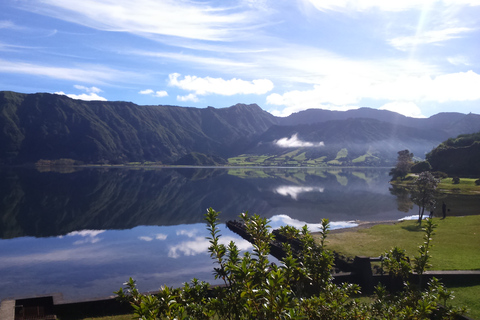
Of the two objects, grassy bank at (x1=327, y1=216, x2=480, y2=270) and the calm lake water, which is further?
the calm lake water

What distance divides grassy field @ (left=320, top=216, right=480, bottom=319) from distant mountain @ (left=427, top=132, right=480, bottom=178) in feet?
425

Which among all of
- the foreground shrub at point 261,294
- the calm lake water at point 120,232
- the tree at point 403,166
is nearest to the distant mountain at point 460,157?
the tree at point 403,166

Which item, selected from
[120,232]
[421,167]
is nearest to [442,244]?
[120,232]

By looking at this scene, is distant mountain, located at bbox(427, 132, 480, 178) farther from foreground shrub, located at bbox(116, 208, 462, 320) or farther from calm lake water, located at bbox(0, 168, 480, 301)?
foreground shrub, located at bbox(116, 208, 462, 320)

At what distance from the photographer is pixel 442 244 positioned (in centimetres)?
3281

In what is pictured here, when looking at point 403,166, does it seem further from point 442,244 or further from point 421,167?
point 442,244

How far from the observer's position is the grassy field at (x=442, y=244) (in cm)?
1964

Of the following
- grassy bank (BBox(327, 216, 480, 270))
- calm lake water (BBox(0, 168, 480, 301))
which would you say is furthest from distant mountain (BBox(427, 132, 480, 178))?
grassy bank (BBox(327, 216, 480, 270))

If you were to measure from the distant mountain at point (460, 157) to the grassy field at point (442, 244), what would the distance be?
129620 mm

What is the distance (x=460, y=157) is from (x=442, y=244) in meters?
156

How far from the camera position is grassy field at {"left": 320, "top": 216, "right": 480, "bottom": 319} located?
1964 centimetres

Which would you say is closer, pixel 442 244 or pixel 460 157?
pixel 442 244

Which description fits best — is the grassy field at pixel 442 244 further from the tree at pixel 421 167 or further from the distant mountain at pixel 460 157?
the distant mountain at pixel 460 157

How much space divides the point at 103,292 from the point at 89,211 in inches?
2138
